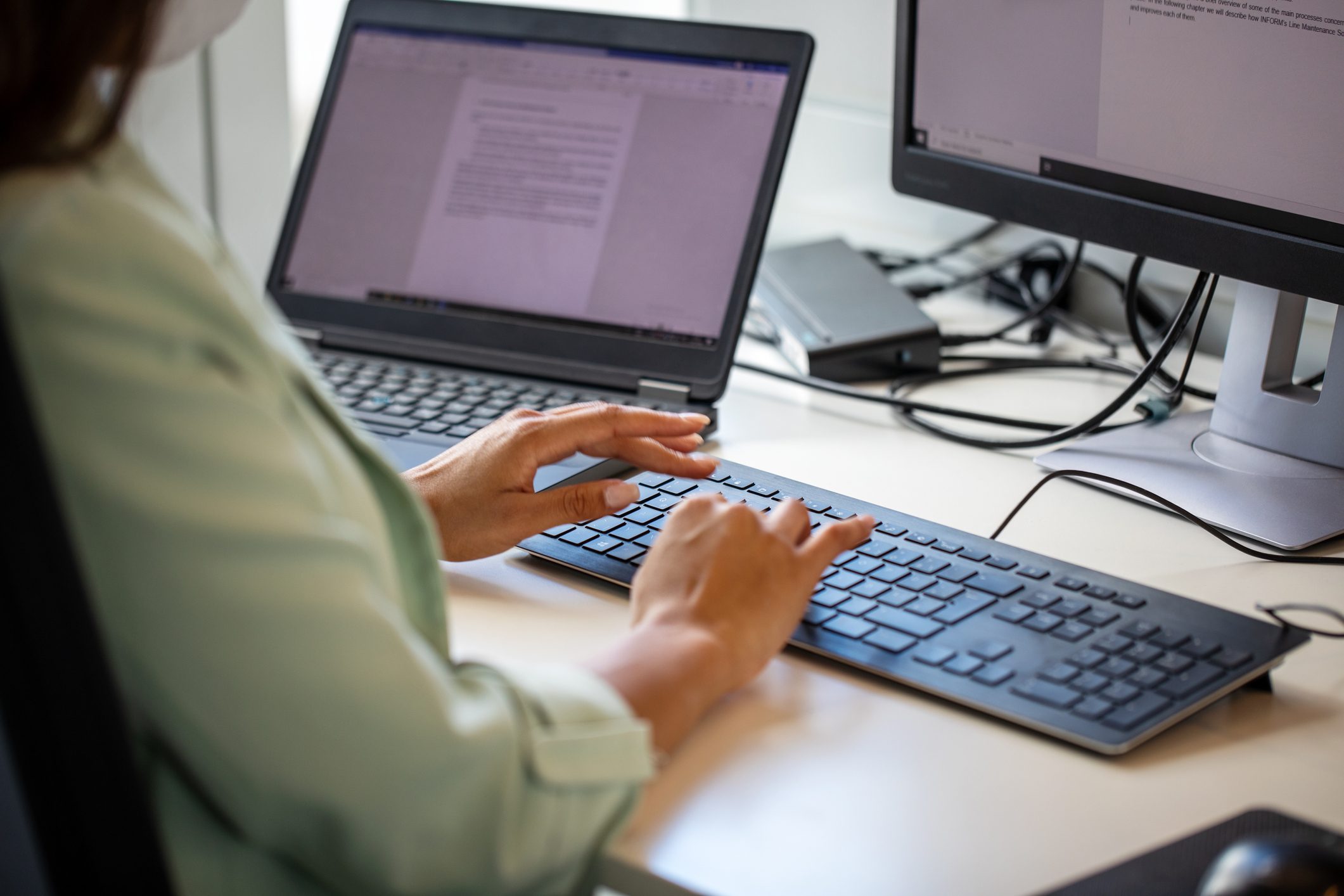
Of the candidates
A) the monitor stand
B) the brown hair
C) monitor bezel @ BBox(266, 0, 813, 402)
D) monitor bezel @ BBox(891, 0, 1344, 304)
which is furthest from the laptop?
the brown hair

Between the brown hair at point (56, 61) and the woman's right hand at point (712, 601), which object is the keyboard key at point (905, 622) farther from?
the brown hair at point (56, 61)

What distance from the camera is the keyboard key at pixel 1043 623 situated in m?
0.66

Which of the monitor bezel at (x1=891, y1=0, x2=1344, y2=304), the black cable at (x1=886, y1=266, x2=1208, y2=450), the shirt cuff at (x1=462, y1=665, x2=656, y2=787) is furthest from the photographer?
the black cable at (x1=886, y1=266, x2=1208, y2=450)

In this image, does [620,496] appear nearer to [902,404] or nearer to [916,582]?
[916,582]

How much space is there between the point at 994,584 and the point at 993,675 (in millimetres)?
87

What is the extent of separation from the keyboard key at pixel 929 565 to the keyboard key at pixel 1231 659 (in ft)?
0.48

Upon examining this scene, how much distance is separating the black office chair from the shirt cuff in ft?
0.47

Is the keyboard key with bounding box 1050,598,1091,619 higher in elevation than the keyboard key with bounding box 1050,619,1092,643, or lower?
higher

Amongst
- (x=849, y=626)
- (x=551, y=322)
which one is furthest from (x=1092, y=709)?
(x=551, y=322)

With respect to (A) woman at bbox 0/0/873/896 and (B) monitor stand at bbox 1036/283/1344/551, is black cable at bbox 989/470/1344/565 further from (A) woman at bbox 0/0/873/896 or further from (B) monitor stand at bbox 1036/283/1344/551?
(A) woman at bbox 0/0/873/896

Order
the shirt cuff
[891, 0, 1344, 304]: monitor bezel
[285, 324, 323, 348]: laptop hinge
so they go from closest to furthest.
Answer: the shirt cuff
[891, 0, 1344, 304]: monitor bezel
[285, 324, 323, 348]: laptop hinge

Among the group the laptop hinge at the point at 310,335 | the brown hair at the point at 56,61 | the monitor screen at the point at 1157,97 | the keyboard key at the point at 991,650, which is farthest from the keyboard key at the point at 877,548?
the laptop hinge at the point at 310,335

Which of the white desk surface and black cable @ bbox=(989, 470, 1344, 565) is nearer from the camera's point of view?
the white desk surface

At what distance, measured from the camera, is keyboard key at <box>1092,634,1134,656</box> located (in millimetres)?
641
